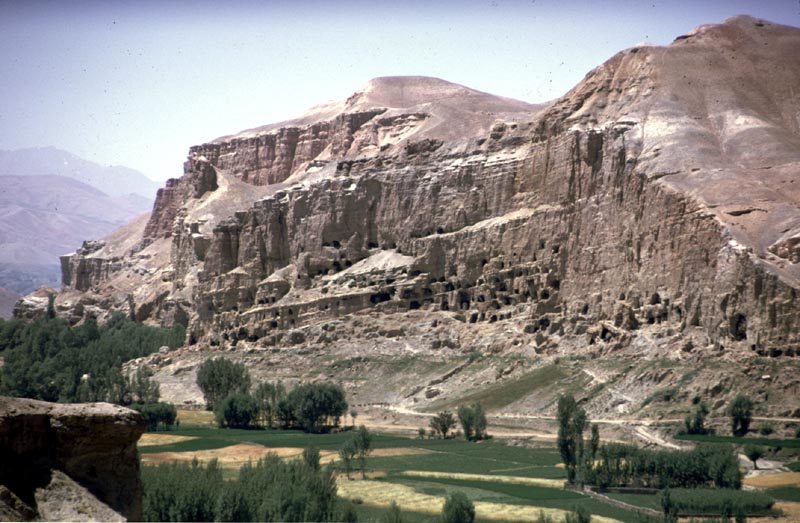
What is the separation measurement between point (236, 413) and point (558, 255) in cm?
3748

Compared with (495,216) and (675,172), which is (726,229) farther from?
(495,216)

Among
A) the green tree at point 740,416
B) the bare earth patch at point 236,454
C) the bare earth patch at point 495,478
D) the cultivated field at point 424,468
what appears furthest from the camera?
the green tree at point 740,416

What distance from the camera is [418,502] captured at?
181ft

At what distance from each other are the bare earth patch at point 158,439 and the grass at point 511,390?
79.4 ft

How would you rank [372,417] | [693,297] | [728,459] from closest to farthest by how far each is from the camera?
[728,459]
[693,297]
[372,417]

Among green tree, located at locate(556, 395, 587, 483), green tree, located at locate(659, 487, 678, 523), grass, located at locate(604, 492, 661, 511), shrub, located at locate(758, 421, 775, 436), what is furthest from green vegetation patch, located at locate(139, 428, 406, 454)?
green tree, located at locate(659, 487, 678, 523)

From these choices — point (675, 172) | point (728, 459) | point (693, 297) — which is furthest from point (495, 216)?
point (728, 459)

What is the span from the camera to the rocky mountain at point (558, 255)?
3526 inches

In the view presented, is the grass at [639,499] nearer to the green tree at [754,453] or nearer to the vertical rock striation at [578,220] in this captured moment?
the green tree at [754,453]

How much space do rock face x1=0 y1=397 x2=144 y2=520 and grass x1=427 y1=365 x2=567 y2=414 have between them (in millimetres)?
72676

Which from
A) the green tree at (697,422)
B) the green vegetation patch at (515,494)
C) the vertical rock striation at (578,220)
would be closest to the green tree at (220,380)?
the vertical rock striation at (578,220)

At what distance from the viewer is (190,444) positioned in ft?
268

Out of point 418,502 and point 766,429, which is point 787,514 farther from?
point 766,429

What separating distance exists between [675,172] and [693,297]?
Answer: 14101mm
